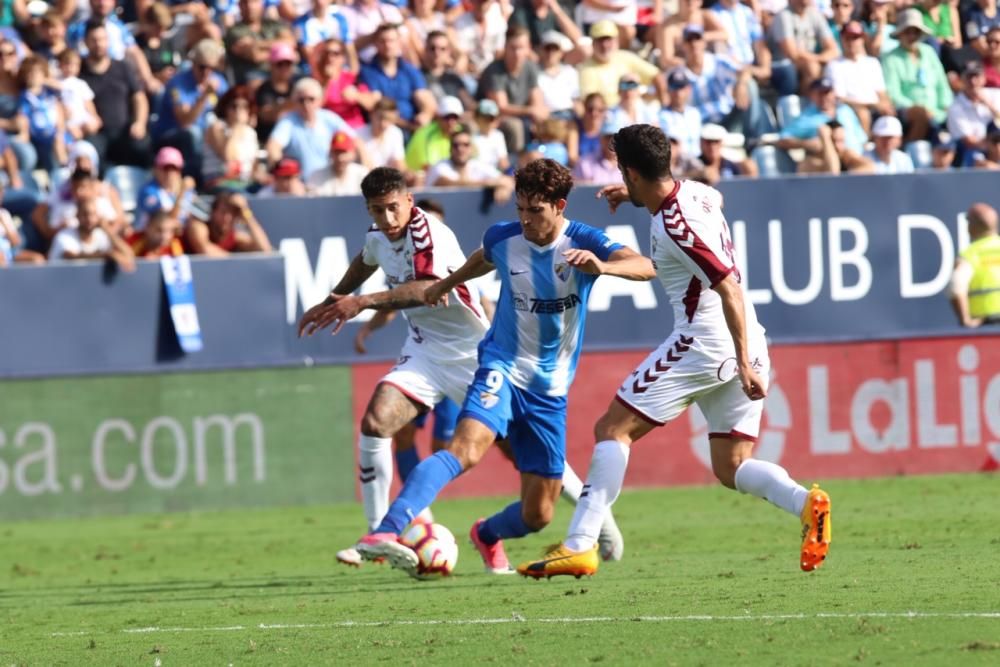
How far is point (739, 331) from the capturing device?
8461 mm

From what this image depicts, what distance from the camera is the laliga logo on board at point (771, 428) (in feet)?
55.0

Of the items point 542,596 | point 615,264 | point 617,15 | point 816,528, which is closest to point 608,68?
point 617,15

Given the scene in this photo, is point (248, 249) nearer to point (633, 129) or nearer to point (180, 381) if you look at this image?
point (180, 381)

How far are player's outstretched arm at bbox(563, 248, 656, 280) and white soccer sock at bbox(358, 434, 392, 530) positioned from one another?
2.37 metres

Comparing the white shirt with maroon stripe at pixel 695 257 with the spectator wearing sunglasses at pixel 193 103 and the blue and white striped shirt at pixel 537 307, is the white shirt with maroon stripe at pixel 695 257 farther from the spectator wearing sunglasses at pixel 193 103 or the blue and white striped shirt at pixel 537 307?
the spectator wearing sunglasses at pixel 193 103

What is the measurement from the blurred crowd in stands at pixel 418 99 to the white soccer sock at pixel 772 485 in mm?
8199

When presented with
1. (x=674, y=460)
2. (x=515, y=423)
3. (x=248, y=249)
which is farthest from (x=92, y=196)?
(x=515, y=423)

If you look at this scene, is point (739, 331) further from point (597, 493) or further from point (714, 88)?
point (714, 88)

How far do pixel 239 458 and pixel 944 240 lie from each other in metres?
7.12

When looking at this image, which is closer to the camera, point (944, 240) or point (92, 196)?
point (92, 196)

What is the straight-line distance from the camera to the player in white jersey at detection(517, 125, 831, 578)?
855cm

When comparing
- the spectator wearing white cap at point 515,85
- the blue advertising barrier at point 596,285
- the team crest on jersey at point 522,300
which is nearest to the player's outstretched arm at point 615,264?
the team crest on jersey at point 522,300

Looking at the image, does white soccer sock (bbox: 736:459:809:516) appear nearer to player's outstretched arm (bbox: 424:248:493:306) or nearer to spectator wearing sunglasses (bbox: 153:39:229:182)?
player's outstretched arm (bbox: 424:248:493:306)

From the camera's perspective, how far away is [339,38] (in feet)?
62.3
